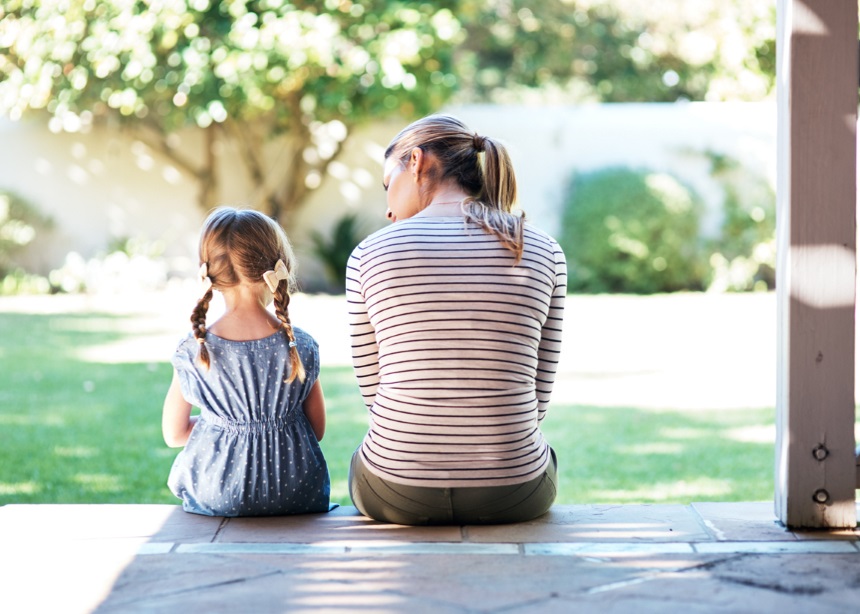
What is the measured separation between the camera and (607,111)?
13031 mm

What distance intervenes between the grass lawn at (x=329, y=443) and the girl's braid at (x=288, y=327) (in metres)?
1.58

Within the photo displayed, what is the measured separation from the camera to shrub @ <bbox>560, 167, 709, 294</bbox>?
12250 mm

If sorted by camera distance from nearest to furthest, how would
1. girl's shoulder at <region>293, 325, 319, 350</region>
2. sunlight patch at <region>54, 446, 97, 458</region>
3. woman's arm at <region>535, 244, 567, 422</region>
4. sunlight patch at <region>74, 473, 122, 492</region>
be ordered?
woman's arm at <region>535, 244, 567, 422</region> → girl's shoulder at <region>293, 325, 319, 350</region> → sunlight patch at <region>74, 473, 122, 492</region> → sunlight patch at <region>54, 446, 97, 458</region>

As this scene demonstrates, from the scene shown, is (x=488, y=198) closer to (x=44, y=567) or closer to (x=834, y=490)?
(x=834, y=490)

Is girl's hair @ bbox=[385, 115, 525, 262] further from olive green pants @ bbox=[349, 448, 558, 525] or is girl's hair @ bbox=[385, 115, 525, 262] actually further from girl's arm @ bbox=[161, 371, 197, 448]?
girl's arm @ bbox=[161, 371, 197, 448]

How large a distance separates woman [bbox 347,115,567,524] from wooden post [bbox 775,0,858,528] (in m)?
0.61

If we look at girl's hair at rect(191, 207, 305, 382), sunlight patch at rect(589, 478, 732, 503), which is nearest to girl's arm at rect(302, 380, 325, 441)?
girl's hair at rect(191, 207, 305, 382)

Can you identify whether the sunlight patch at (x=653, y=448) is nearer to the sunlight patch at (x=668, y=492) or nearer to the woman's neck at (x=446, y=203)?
the sunlight patch at (x=668, y=492)

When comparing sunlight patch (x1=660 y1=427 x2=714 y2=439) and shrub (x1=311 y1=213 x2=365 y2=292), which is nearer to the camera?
sunlight patch (x1=660 y1=427 x2=714 y2=439)

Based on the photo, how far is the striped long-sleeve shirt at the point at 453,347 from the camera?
271cm

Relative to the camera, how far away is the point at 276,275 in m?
2.97

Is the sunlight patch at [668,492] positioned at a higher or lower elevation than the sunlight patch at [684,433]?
lower

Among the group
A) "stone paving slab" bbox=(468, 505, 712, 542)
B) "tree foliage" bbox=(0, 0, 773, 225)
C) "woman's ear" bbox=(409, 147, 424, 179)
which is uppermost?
"tree foliage" bbox=(0, 0, 773, 225)

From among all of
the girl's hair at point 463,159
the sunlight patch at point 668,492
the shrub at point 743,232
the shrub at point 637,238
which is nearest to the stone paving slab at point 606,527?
the girl's hair at point 463,159
